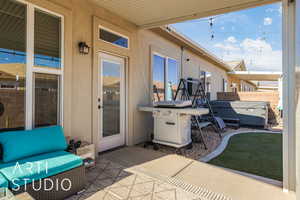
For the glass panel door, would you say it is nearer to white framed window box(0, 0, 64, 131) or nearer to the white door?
the white door

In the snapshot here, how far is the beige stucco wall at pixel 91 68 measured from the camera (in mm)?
3074

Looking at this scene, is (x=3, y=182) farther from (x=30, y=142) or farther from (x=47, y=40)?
(x=47, y=40)

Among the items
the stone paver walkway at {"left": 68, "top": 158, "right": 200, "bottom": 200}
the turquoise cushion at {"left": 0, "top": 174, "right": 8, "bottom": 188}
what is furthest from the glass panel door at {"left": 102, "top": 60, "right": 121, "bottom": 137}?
the turquoise cushion at {"left": 0, "top": 174, "right": 8, "bottom": 188}

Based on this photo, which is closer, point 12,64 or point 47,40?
point 12,64

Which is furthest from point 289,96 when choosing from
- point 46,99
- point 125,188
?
point 46,99

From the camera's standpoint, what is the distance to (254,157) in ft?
12.3

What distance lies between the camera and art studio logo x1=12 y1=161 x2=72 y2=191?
69.5 inches

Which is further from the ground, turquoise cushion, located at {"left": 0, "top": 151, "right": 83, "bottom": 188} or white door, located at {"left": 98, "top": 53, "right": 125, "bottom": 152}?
white door, located at {"left": 98, "top": 53, "right": 125, "bottom": 152}

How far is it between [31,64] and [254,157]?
4.65 metres

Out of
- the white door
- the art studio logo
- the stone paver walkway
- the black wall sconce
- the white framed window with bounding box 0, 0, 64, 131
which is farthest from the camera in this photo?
the white door

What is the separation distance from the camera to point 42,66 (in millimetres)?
2801

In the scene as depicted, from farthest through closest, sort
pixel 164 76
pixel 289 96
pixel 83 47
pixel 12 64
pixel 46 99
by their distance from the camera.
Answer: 1. pixel 164 76
2. pixel 83 47
3. pixel 46 99
4. pixel 12 64
5. pixel 289 96

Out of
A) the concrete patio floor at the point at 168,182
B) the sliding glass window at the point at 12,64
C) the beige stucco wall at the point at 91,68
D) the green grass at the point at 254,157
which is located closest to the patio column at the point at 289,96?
the concrete patio floor at the point at 168,182

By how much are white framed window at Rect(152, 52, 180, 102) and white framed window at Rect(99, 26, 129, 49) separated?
132 cm
